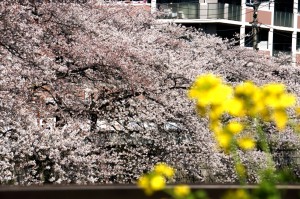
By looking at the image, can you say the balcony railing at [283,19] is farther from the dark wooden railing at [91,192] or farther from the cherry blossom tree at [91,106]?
the dark wooden railing at [91,192]

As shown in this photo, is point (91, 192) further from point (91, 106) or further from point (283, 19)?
point (283, 19)

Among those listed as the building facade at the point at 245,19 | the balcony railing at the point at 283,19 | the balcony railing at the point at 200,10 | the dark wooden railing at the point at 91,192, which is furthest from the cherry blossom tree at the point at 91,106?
the balcony railing at the point at 283,19

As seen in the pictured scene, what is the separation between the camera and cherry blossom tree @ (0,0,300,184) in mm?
7720

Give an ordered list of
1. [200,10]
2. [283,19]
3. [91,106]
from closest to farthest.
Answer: [91,106] → [200,10] → [283,19]

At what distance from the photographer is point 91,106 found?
962 centimetres

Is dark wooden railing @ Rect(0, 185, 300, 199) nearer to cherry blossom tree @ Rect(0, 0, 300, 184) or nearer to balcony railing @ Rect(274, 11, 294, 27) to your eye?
cherry blossom tree @ Rect(0, 0, 300, 184)

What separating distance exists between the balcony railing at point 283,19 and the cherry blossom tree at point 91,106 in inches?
918

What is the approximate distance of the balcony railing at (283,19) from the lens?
3263 centimetres

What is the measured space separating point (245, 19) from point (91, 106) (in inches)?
921

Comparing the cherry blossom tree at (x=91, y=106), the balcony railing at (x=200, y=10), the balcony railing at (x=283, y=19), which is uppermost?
the balcony railing at (x=200, y=10)

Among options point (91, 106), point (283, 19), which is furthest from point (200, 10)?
point (91, 106)

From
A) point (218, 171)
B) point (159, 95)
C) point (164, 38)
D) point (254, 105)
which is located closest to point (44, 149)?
point (159, 95)

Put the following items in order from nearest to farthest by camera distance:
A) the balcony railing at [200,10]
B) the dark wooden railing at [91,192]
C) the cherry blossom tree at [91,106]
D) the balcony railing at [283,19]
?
the dark wooden railing at [91,192]
the cherry blossom tree at [91,106]
the balcony railing at [200,10]
the balcony railing at [283,19]

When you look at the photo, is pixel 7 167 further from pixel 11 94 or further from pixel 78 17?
pixel 78 17
